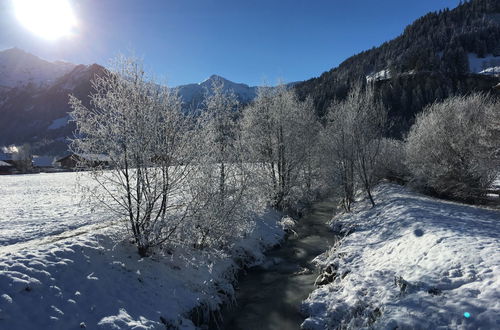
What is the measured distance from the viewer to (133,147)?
36.5 ft

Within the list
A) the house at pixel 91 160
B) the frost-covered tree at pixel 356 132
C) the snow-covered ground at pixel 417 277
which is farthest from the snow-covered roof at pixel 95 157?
the frost-covered tree at pixel 356 132

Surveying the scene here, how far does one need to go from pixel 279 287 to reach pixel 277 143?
15678mm

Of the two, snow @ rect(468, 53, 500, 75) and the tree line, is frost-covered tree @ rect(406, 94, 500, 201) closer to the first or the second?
the tree line

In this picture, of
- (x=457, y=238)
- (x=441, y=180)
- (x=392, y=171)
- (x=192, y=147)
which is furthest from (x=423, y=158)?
(x=192, y=147)

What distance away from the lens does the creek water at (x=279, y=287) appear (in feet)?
34.2

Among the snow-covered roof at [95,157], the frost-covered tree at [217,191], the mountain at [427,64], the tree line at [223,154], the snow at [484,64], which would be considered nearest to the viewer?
the snow-covered roof at [95,157]

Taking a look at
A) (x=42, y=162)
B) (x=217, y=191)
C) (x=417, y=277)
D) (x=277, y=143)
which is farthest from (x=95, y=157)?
(x=42, y=162)

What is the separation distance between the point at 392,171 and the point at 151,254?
31.0 m

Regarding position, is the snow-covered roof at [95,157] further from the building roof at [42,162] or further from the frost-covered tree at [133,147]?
the building roof at [42,162]

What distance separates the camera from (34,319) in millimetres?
7133

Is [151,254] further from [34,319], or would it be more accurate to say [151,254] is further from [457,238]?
[457,238]

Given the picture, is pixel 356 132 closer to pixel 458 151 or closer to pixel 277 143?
pixel 277 143

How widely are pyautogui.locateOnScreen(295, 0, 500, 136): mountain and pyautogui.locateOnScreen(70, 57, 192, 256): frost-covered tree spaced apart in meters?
82.2

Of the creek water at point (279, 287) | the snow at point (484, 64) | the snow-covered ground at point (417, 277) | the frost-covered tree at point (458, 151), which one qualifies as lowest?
the creek water at point (279, 287)
